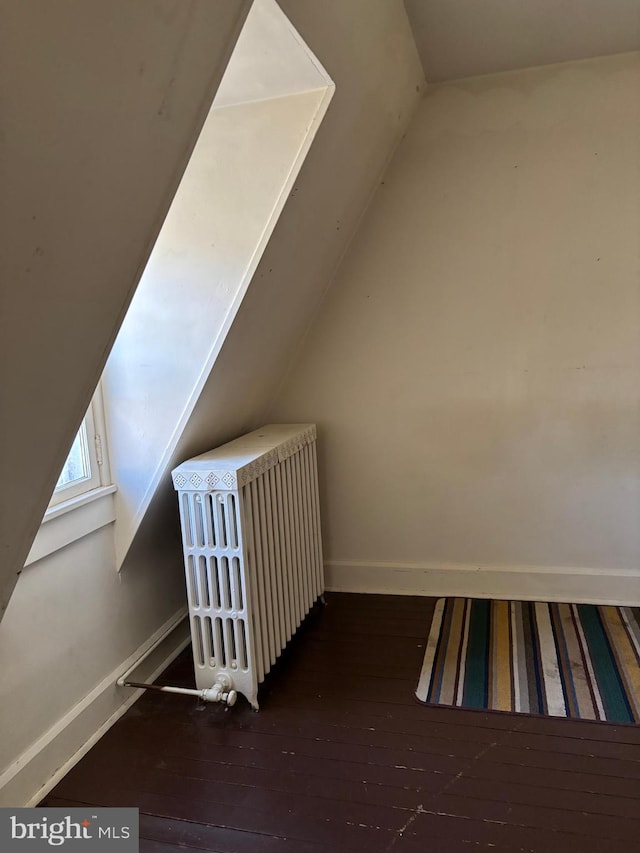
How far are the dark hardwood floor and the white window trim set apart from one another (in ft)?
2.21

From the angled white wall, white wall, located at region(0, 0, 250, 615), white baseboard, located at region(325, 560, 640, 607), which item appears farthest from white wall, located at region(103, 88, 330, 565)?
white baseboard, located at region(325, 560, 640, 607)

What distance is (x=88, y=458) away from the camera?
203cm

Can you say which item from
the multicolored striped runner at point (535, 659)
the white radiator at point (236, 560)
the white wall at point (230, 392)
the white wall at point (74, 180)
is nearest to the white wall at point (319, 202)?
the white wall at point (230, 392)

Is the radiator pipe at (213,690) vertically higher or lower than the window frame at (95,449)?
lower

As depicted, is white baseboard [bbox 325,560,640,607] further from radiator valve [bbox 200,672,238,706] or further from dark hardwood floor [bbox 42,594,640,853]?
radiator valve [bbox 200,672,238,706]

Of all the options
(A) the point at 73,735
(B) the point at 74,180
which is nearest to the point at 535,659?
(A) the point at 73,735

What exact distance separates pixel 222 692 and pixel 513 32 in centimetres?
250

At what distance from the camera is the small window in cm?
196

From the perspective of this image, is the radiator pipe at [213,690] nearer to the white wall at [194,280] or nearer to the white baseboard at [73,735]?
the white baseboard at [73,735]

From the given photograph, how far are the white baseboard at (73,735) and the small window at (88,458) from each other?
0.67 metres

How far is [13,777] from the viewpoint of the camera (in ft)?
5.41

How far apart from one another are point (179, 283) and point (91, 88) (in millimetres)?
995

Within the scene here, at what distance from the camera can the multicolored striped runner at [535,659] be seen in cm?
209

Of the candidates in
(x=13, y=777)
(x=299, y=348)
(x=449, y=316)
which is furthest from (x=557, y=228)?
(x=13, y=777)
